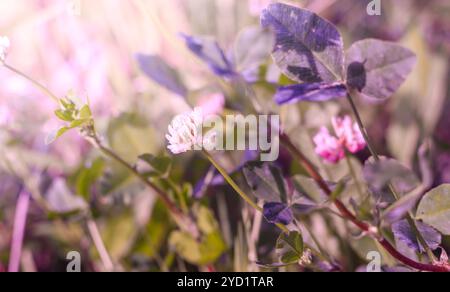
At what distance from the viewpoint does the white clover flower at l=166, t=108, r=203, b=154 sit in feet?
0.98

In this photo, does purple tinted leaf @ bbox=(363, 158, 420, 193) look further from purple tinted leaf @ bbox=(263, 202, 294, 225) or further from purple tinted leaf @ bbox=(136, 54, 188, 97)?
purple tinted leaf @ bbox=(136, 54, 188, 97)

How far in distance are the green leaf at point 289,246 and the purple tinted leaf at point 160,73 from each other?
0.18 metres

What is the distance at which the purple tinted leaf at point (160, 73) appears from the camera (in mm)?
442

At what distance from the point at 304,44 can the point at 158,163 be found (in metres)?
0.12

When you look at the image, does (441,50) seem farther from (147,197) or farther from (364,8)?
(147,197)

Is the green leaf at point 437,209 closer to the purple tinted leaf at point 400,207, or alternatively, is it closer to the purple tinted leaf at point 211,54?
the purple tinted leaf at point 400,207

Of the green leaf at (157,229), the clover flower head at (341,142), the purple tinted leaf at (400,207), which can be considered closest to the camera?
the purple tinted leaf at (400,207)

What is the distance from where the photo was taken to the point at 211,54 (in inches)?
15.9

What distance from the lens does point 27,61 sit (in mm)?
716

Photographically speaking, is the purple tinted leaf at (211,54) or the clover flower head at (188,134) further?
the purple tinted leaf at (211,54)

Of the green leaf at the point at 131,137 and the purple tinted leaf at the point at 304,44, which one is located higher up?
the green leaf at the point at 131,137

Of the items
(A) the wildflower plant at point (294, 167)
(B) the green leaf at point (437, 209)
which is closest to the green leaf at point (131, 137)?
(A) the wildflower plant at point (294, 167)

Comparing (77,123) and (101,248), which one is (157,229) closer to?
(101,248)

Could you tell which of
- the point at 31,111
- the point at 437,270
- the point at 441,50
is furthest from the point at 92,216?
the point at 441,50
